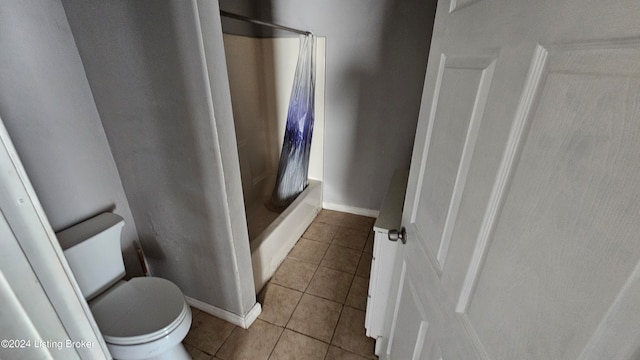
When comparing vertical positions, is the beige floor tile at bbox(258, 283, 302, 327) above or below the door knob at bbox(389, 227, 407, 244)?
below

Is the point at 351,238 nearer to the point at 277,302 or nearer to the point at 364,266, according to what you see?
the point at 364,266

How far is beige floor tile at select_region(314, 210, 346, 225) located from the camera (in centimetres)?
260

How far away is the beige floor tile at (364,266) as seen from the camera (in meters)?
1.92

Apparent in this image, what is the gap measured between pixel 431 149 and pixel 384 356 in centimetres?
105

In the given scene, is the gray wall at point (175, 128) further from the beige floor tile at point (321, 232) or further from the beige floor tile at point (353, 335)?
the beige floor tile at point (321, 232)

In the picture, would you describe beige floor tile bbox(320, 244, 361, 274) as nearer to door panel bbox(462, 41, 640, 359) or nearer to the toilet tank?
the toilet tank

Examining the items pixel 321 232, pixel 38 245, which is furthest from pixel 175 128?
pixel 321 232

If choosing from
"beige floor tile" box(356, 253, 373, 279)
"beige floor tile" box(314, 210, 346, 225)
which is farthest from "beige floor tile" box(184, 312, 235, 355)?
"beige floor tile" box(314, 210, 346, 225)

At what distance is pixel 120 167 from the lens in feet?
4.44

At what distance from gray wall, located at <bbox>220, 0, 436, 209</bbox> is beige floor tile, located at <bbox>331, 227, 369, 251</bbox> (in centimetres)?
42

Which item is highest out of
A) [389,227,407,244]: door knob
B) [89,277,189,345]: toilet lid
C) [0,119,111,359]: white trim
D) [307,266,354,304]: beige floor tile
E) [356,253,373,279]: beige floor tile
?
[0,119,111,359]: white trim

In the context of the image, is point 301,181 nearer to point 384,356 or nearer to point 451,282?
point 384,356

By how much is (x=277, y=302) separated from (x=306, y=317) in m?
0.23

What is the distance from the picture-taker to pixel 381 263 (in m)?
1.16
